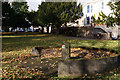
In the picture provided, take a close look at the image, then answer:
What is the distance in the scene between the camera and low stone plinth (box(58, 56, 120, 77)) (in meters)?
5.14

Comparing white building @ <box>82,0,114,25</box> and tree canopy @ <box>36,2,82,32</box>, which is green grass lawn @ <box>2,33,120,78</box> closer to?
tree canopy @ <box>36,2,82,32</box>

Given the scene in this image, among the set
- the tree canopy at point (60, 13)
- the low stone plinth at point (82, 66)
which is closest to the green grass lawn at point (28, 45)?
the low stone plinth at point (82, 66)

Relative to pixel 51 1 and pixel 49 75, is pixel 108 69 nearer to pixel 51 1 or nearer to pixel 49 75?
pixel 49 75

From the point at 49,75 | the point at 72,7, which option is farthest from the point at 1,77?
the point at 72,7

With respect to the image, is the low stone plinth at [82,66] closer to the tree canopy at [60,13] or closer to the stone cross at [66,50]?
the stone cross at [66,50]

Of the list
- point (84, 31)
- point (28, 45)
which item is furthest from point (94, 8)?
point (28, 45)

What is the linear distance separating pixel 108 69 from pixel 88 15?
1418 inches

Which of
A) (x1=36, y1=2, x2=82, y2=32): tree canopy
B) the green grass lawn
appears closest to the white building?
(x1=36, y1=2, x2=82, y2=32): tree canopy

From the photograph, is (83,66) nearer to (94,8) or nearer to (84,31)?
(84,31)

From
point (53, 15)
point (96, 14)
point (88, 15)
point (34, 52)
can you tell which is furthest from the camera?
point (88, 15)

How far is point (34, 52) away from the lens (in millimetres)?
9672

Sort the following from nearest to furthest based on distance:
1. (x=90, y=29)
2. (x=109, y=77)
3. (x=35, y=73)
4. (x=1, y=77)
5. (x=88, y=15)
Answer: (x=109, y=77) → (x=1, y=77) → (x=35, y=73) → (x=90, y=29) → (x=88, y=15)

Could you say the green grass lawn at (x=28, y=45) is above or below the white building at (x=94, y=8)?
below

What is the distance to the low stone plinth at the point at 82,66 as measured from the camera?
5.14m
